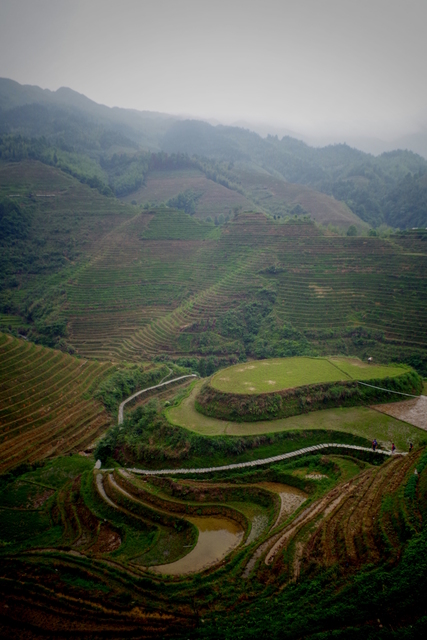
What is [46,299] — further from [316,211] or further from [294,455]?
[316,211]

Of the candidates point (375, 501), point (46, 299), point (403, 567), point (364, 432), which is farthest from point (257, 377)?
point (46, 299)

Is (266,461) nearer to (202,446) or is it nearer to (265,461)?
(265,461)

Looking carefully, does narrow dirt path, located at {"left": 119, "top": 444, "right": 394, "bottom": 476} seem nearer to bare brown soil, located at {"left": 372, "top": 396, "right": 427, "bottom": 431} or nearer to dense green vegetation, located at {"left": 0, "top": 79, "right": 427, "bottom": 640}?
dense green vegetation, located at {"left": 0, "top": 79, "right": 427, "bottom": 640}

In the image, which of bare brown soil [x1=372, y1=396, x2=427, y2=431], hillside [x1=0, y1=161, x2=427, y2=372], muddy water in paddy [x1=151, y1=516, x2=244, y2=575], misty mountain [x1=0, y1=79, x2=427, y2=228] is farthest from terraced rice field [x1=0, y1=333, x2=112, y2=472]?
misty mountain [x1=0, y1=79, x2=427, y2=228]

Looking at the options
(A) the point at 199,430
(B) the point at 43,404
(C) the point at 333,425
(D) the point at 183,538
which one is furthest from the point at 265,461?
(B) the point at 43,404

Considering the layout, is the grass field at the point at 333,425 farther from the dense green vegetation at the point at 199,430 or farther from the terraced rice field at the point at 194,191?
the terraced rice field at the point at 194,191

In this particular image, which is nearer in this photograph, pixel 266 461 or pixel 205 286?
pixel 266 461
